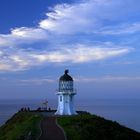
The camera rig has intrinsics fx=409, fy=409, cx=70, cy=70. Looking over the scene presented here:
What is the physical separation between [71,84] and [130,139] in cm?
1643

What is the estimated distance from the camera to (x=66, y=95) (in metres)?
49.2

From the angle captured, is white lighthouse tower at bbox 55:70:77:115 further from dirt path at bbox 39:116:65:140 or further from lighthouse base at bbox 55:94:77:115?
dirt path at bbox 39:116:65:140

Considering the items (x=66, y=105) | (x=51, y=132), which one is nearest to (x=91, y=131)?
(x=51, y=132)

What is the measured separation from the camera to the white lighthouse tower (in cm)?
4903

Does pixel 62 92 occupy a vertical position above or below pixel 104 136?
above

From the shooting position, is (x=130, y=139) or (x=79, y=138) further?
(x=130, y=139)

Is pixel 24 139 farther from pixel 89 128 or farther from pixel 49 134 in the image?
pixel 89 128

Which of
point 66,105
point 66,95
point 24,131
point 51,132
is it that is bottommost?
point 51,132

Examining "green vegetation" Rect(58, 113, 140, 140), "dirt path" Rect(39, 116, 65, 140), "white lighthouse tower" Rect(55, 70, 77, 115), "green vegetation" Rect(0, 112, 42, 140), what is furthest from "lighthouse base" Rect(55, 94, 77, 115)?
"dirt path" Rect(39, 116, 65, 140)

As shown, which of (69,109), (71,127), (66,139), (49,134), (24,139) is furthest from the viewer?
(69,109)

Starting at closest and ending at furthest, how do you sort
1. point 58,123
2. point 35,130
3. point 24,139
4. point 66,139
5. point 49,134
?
point 24,139, point 66,139, point 49,134, point 35,130, point 58,123

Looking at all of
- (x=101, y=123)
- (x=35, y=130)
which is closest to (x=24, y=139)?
(x=35, y=130)

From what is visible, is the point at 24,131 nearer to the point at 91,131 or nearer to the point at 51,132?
the point at 51,132

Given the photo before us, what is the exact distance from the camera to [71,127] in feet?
113
